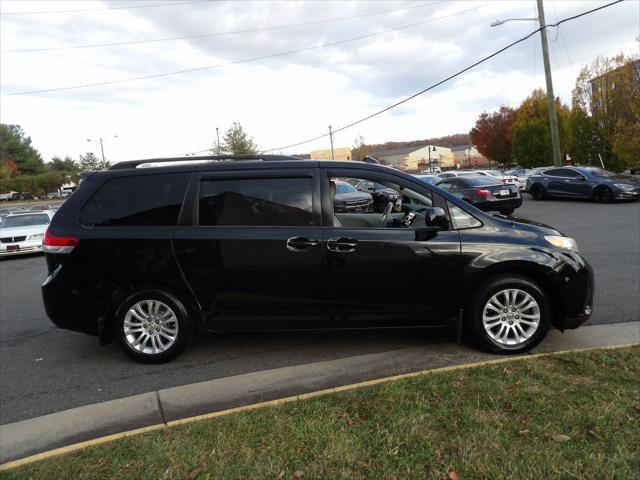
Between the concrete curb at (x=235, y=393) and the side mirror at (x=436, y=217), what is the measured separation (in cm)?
117

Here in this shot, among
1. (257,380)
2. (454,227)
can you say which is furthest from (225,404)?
(454,227)

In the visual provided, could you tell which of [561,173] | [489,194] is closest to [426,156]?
[561,173]

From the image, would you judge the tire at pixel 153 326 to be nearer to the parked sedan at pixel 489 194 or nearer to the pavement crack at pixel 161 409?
the pavement crack at pixel 161 409

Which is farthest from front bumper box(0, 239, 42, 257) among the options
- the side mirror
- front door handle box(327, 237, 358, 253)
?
the side mirror

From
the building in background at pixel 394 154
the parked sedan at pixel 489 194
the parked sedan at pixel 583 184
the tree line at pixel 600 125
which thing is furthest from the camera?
the building in background at pixel 394 154

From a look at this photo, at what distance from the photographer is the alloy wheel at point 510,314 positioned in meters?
4.08

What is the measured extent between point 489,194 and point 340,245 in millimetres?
11885

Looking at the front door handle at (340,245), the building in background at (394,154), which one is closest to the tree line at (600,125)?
the front door handle at (340,245)

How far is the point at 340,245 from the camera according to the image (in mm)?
4020

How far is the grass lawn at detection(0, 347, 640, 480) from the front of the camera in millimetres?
2461

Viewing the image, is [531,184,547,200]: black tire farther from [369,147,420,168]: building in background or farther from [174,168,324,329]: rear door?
[369,147,420,168]: building in background

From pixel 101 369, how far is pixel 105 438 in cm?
150

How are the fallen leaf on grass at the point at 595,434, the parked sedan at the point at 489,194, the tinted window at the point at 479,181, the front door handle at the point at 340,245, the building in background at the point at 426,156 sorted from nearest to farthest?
1. the fallen leaf on grass at the point at 595,434
2. the front door handle at the point at 340,245
3. the parked sedan at the point at 489,194
4. the tinted window at the point at 479,181
5. the building in background at the point at 426,156

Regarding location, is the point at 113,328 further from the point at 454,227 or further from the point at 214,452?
the point at 454,227
